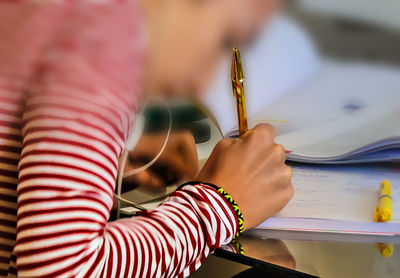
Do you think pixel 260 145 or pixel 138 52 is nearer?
pixel 138 52

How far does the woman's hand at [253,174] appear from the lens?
408 millimetres

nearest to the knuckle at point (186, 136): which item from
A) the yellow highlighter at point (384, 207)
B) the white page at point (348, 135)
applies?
the white page at point (348, 135)

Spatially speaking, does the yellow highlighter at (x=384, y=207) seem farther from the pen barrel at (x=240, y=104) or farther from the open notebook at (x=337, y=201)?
the pen barrel at (x=240, y=104)

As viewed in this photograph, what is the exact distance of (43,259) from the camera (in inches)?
10.0

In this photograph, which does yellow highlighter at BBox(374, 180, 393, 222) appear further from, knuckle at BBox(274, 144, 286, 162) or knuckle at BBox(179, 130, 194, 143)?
knuckle at BBox(179, 130, 194, 143)

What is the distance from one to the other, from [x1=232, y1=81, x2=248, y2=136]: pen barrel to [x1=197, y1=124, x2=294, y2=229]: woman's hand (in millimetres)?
18

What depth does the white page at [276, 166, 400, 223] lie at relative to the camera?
41 centimetres

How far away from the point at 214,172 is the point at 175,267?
0.11 metres

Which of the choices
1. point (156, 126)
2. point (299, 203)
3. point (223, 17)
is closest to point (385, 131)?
point (299, 203)

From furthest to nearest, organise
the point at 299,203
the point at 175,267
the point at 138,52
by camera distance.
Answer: the point at 299,203 → the point at 175,267 → the point at 138,52

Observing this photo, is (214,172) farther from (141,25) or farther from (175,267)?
(141,25)

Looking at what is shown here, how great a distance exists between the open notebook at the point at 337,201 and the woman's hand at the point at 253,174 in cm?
2

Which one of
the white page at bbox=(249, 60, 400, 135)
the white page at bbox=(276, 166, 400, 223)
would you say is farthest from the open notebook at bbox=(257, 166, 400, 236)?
the white page at bbox=(249, 60, 400, 135)

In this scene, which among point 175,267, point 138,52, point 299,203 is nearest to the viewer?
point 138,52
